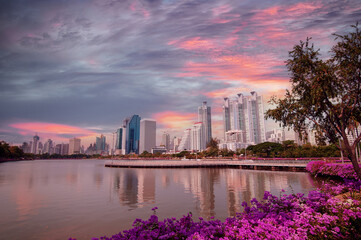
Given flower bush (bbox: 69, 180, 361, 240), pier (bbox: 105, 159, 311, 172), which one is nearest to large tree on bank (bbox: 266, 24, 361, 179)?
flower bush (bbox: 69, 180, 361, 240)

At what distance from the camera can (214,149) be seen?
426 ft

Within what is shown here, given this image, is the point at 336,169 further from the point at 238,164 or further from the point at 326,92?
the point at 238,164

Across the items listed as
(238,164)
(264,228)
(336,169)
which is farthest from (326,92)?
(238,164)

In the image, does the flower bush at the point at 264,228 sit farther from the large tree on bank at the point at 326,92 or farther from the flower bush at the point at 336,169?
the flower bush at the point at 336,169

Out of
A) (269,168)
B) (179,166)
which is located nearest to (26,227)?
(269,168)

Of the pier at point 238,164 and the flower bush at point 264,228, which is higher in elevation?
the flower bush at point 264,228

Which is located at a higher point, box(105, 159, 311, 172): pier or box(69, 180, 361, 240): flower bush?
box(69, 180, 361, 240): flower bush

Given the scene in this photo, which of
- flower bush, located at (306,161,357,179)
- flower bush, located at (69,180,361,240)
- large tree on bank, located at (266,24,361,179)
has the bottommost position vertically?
flower bush, located at (306,161,357,179)

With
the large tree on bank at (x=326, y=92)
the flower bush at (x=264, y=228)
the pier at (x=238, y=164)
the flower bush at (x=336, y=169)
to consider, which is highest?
the large tree on bank at (x=326, y=92)

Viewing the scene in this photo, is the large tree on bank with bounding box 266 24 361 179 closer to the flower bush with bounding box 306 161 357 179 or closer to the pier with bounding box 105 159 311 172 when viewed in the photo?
the flower bush with bounding box 306 161 357 179

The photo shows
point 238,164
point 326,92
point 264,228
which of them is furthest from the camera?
point 238,164

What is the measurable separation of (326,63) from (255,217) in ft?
42.8

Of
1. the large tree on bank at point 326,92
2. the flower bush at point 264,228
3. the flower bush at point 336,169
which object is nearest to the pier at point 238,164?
the flower bush at point 336,169

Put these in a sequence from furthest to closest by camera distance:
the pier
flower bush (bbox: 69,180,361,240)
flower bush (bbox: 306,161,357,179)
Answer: the pier
flower bush (bbox: 306,161,357,179)
flower bush (bbox: 69,180,361,240)
